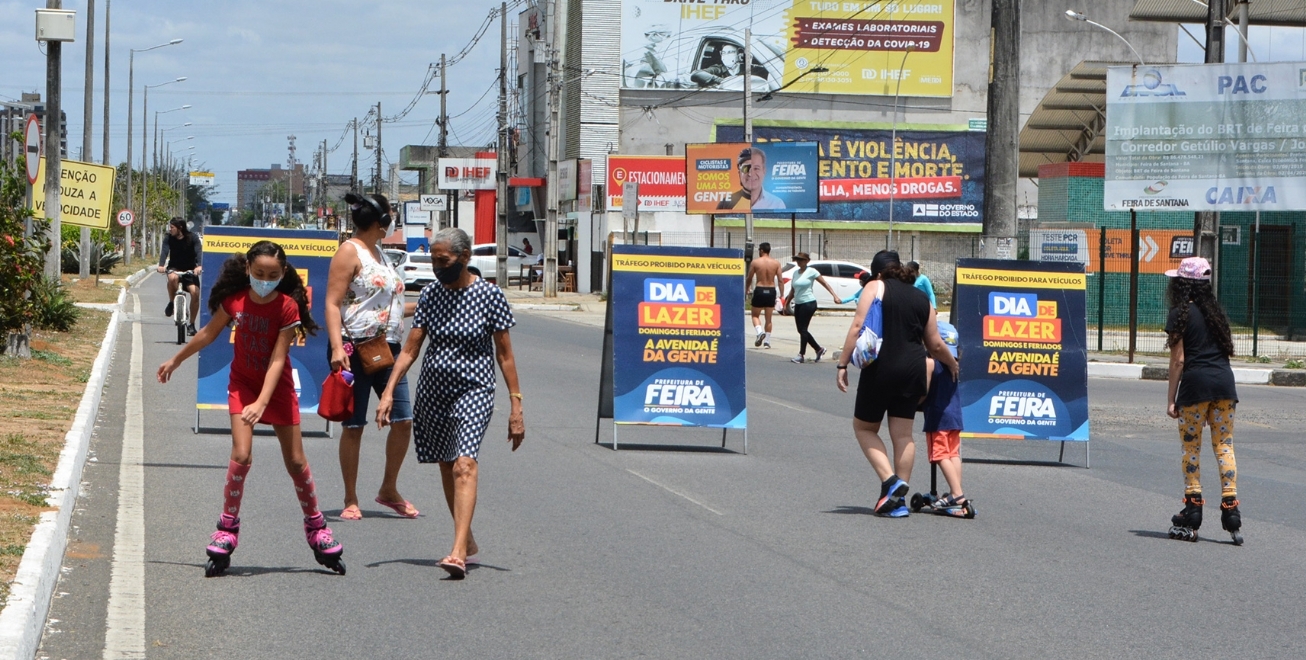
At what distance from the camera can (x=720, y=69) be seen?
2356 inches

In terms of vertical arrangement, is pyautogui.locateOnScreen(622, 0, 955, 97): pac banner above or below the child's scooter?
above

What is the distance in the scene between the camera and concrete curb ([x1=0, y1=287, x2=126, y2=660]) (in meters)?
5.46

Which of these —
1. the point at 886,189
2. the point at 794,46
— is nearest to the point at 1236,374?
the point at 886,189

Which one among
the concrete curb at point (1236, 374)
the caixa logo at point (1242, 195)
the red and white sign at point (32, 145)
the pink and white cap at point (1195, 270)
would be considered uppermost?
the caixa logo at point (1242, 195)

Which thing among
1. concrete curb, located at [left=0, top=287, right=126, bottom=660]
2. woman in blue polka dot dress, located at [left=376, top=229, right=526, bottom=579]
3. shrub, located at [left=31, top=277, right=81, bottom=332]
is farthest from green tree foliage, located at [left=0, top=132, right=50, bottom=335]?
woman in blue polka dot dress, located at [left=376, top=229, right=526, bottom=579]

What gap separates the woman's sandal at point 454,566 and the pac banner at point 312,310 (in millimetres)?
5482

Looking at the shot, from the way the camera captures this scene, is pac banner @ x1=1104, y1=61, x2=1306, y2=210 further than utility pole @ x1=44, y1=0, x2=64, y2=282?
Yes

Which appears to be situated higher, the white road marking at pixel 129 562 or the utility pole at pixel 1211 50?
the utility pole at pixel 1211 50

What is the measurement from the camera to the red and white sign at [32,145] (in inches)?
666

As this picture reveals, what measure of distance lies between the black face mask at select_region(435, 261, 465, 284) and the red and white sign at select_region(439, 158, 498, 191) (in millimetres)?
59906

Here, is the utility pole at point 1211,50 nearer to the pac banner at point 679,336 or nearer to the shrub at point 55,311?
the pac banner at point 679,336

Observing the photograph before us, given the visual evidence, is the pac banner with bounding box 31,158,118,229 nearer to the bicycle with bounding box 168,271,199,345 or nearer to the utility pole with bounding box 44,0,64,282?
the utility pole with bounding box 44,0,64,282

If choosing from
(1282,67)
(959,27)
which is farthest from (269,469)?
(959,27)

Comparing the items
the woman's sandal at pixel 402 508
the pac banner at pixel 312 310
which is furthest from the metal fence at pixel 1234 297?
the woman's sandal at pixel 402 508
